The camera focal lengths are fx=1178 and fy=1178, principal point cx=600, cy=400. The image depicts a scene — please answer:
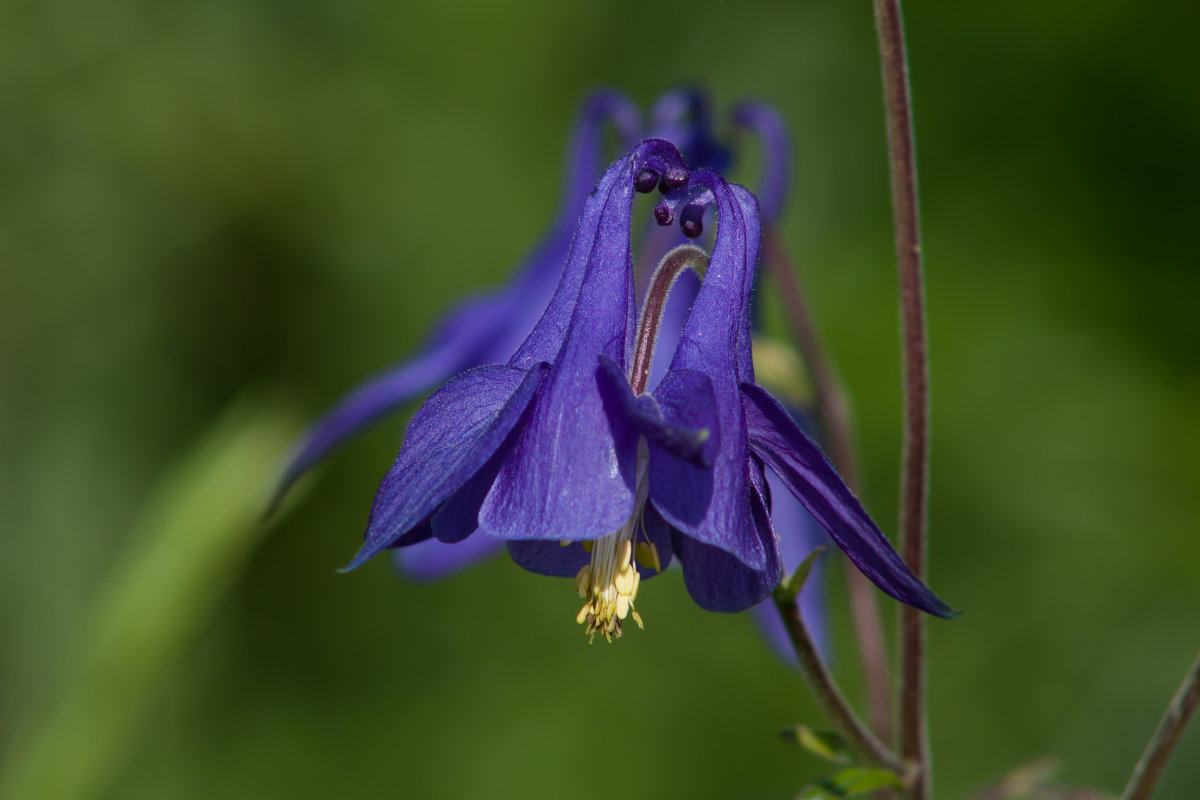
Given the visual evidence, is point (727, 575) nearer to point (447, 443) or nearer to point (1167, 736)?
point (447, 443)

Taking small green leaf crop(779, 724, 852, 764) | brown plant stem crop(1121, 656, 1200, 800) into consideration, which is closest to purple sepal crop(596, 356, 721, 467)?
small green leaf crop(779, 724, 852, 764)

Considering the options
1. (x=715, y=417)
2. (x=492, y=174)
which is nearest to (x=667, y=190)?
(x=715, y=417)

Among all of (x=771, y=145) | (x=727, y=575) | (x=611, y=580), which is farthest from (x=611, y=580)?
(x=771, y=145)

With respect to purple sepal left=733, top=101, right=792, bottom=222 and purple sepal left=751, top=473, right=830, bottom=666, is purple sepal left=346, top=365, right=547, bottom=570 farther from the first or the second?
purple sepal left=733, top=101, right=792, bottom=222

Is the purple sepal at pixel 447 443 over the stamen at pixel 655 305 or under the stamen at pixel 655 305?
under

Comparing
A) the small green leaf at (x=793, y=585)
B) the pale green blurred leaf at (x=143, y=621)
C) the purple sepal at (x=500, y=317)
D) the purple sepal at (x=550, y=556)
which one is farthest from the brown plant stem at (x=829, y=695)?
the pale green blurred leaf at (x=143, y=621)

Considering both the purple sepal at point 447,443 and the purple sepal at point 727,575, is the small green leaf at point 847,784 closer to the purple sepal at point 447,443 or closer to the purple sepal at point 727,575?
the purple sepal at point 727,575

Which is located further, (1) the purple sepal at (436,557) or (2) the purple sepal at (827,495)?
(1) the purple sepal at (436,557)
